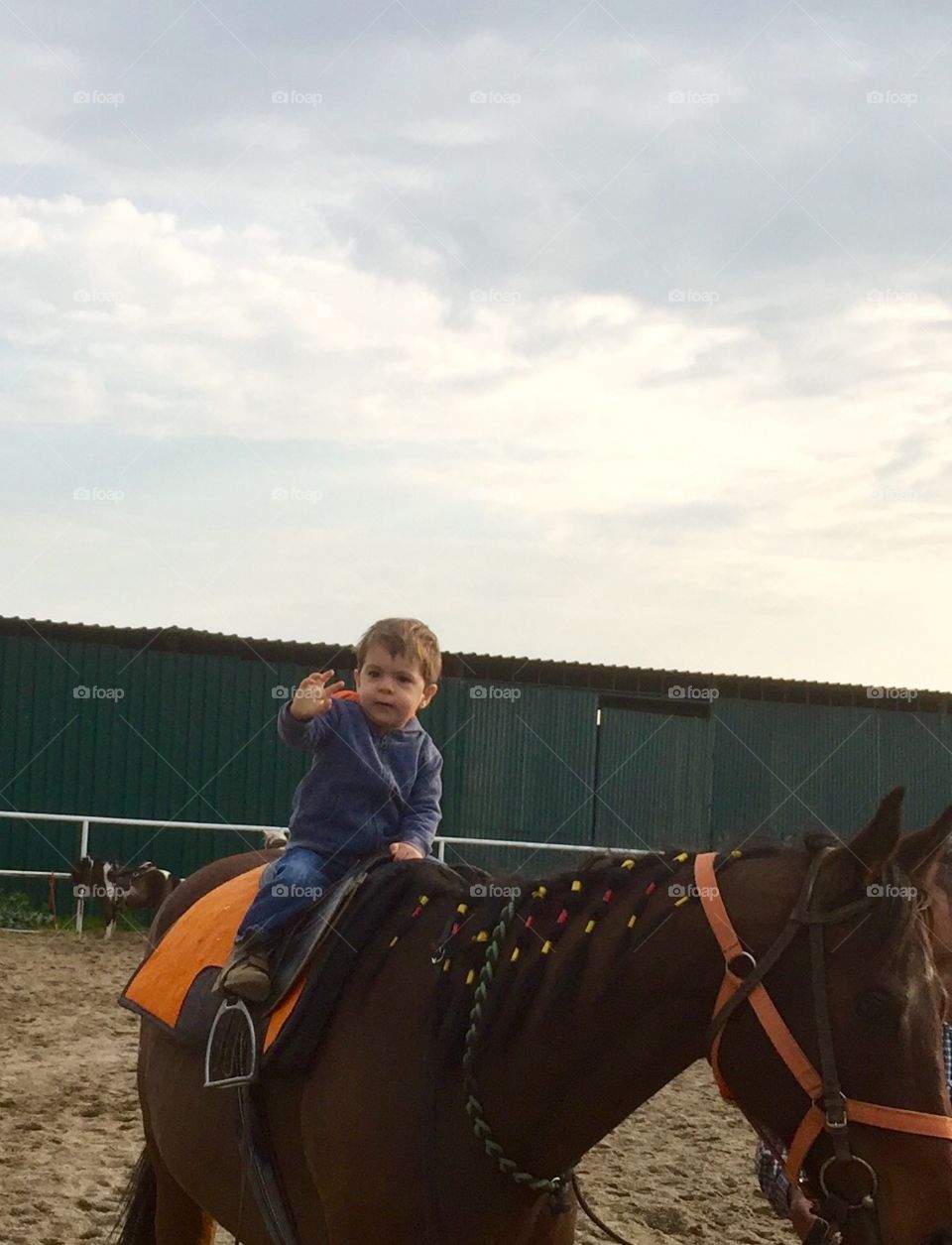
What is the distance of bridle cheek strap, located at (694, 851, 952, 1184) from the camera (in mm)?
1869

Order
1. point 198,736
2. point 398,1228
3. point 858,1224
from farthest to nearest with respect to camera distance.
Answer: point 198,736 < point 398,1228 < point 858,1224

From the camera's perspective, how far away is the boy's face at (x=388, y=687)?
3.04m

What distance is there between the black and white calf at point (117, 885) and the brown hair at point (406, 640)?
980 cm

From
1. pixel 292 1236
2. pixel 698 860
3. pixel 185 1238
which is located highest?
pixel 698 860

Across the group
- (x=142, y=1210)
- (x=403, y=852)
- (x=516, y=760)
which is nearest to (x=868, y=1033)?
(x=403, y=852)

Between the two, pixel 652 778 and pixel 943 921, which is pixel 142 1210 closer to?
pixel 943 921

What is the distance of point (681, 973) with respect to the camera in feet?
6.93

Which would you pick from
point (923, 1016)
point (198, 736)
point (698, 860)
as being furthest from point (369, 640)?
point (198, 736)

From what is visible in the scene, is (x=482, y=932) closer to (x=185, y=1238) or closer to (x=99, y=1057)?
(x=185, y=1238)

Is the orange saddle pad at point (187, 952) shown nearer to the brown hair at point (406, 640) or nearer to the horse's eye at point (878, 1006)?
the brown hair at point (406, 640)

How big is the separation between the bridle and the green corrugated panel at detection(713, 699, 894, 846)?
15.6 meters

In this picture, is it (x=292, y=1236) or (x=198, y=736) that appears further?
(x=198, y=736)

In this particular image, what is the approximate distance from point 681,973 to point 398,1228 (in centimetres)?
71

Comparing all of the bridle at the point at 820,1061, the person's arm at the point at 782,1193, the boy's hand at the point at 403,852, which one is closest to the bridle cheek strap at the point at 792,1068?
the bridle at the point at 820,1061
